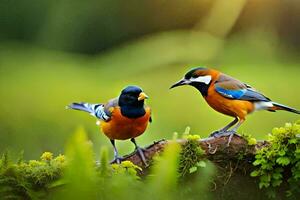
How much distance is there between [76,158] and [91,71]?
3.31 metres

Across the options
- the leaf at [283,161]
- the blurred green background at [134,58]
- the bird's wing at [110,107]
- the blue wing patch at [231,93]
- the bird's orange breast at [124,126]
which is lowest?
the leaf at [283,161]

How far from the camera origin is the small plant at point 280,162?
110 centimetres

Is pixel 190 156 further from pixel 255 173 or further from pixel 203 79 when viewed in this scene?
pixel 203 79

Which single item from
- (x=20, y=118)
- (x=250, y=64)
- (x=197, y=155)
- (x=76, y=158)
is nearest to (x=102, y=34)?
(x=250, y=64)

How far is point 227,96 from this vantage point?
1.43 m

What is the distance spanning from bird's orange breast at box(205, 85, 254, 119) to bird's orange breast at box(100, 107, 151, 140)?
0.13m

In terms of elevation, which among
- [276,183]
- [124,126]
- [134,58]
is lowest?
[276,183]

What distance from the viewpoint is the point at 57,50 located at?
417cm

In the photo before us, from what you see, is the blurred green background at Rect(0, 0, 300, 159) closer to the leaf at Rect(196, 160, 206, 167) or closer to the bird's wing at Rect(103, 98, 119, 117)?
the bird's wing at Rect(103, 98, 119, 117)

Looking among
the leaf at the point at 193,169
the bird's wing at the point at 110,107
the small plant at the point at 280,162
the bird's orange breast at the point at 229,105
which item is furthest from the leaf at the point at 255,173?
the bird's wing at the point at 110,107

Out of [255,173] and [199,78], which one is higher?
[199,78]

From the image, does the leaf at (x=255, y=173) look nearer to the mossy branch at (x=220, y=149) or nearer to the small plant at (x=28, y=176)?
the mossy branch at (x=220, y=149)

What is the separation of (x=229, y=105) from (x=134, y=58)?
7.53ft

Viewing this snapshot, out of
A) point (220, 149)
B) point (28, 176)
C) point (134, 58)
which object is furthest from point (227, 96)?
point (134, 58)
